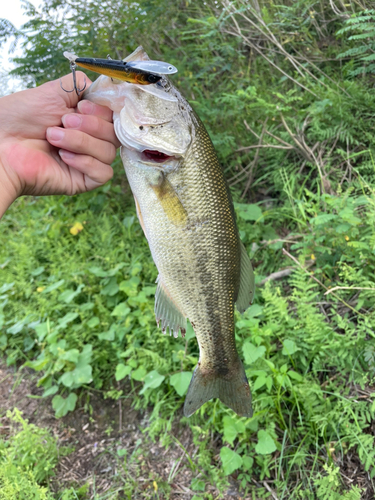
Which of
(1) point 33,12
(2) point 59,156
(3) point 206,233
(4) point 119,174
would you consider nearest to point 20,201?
(4) point 119,174

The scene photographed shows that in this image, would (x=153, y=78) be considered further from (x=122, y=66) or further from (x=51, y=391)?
(x=51, y=391)

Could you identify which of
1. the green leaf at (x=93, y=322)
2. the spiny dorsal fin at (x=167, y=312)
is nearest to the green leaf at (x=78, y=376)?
the green leaf at (x=93, y=322)

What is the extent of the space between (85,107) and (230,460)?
2176 mm

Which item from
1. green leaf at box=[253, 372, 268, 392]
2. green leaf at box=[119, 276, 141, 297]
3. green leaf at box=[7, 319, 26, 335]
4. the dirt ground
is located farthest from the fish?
green leaf at box=[7, 319, 26, 335]

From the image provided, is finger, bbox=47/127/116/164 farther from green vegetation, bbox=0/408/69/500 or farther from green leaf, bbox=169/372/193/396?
green vegetation, bbox=0/408/69/500

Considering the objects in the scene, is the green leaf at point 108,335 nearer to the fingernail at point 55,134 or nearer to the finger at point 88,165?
the finger at point 88,165

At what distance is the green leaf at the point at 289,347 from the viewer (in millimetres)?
2355

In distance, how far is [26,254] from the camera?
419 cm

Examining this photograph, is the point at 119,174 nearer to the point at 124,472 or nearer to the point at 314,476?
the point at 124,472

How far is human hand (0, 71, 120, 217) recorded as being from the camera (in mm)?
1558

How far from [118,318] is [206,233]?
6.45 ft

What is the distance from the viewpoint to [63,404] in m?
2.97

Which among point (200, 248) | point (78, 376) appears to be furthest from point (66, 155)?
point (78, 376)

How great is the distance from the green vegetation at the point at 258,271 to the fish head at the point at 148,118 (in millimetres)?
1249
